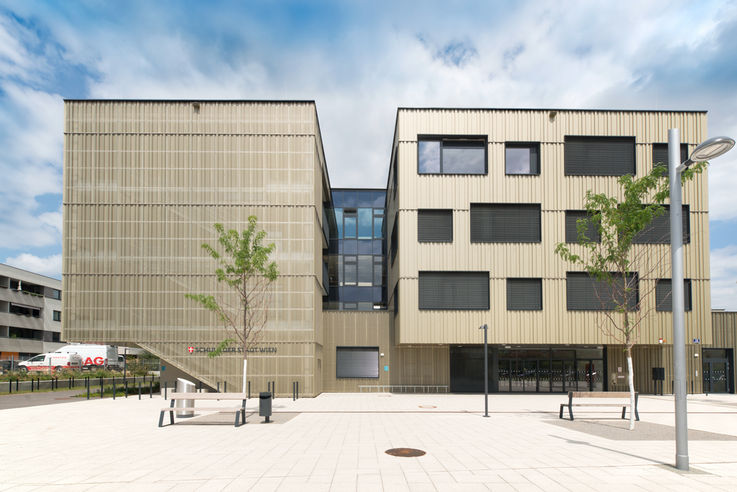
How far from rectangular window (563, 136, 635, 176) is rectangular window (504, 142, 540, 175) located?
5.51ft

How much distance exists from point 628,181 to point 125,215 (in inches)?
966

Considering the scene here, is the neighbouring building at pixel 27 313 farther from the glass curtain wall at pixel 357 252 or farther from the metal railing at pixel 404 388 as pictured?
the metal railing at pixel 404 388

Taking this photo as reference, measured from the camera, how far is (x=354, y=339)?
3209 centimetres

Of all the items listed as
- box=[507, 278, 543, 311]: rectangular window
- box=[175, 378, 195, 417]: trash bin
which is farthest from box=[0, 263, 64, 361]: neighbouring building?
box=[507, 278, 543, 311]: rectangular window

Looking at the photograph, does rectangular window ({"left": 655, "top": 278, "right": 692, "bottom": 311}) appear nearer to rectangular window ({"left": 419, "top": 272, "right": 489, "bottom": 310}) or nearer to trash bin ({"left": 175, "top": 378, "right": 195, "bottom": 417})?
rectangular window ({"left": 419, "top": 272, "right": 489, "bottom": 310})

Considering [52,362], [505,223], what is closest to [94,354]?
[52,362]

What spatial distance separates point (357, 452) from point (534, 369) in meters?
21.8

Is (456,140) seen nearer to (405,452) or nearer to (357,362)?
(357,362)

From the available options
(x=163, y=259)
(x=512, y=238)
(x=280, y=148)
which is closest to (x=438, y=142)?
(x=512, y=238)

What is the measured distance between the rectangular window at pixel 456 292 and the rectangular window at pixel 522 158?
6.31m

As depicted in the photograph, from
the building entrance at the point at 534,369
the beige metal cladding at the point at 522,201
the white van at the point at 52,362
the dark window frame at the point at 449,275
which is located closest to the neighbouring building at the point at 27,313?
the white van at the point at 52,362

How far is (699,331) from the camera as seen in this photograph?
28.0 meters

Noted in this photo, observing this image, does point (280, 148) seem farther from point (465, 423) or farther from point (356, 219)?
point (465, 423)

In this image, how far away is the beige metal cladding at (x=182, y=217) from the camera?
2691 cm
